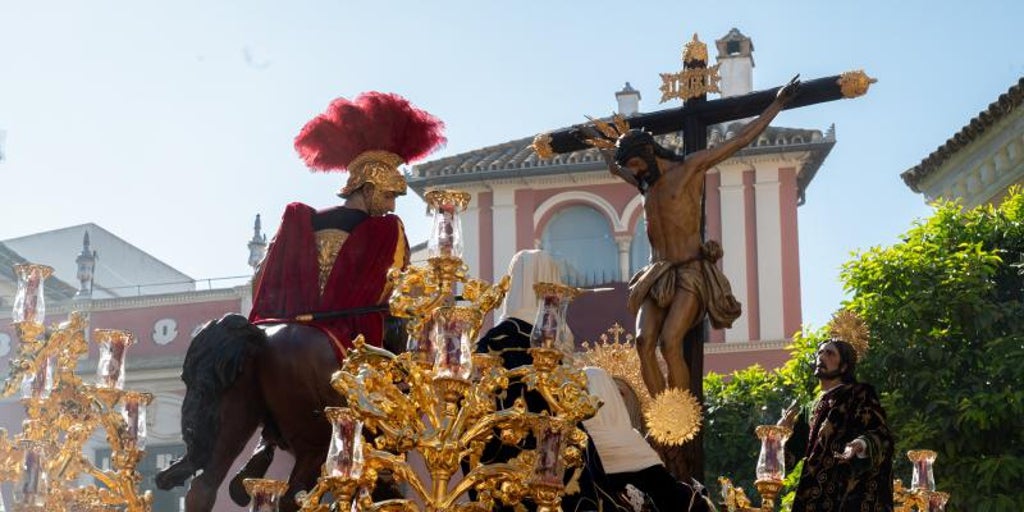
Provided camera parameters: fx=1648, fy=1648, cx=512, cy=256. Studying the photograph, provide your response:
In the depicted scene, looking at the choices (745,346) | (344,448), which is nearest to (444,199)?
(344,448)

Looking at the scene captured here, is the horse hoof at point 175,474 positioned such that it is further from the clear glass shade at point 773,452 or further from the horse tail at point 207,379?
the clear glass shade at point 773,452

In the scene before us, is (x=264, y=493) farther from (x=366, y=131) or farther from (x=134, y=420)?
(x=366, y=131)

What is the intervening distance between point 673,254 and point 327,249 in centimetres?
221

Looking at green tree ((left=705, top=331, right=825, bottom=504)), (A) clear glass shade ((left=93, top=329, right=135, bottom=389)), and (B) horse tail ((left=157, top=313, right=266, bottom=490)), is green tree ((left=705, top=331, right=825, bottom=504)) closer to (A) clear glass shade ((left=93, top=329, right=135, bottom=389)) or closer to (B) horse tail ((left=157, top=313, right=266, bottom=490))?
(B) horse tail ((left=157, top=313, right=266, bottom=490))

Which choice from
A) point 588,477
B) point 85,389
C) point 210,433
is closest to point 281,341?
point 210,433

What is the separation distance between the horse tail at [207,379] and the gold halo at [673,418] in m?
2.31

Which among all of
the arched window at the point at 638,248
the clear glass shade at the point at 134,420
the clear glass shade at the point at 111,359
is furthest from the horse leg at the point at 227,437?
the arched window at the point at 638,248

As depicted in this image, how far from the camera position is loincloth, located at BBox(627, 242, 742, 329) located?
9680 millimetres

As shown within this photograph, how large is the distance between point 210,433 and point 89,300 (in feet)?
94.0

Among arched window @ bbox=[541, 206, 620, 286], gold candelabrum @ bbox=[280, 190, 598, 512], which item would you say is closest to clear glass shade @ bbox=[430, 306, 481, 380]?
gold candelabrum @ bbox=[280, 190, 598, 512]

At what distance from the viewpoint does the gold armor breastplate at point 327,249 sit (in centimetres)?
888

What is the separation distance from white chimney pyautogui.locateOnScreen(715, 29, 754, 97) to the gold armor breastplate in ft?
93.4

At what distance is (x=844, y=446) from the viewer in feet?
27.6

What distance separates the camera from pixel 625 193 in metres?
35.5
